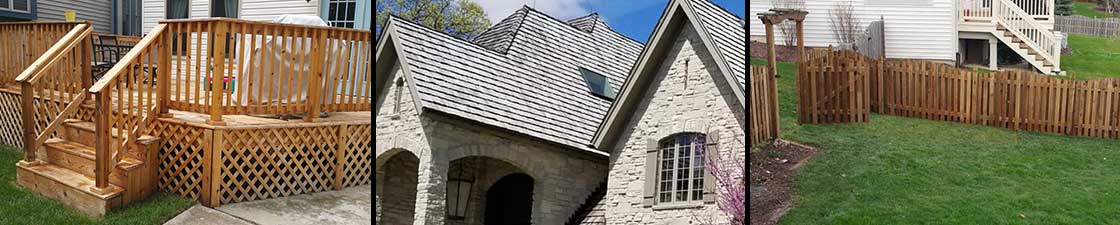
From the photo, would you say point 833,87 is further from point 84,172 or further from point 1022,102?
point 84,172

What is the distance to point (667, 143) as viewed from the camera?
208 centimetres

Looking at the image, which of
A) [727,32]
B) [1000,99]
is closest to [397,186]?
[727,32]

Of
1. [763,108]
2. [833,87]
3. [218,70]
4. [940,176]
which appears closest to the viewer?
[763,108]

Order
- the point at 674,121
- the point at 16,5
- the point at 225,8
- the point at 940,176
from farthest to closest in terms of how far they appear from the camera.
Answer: the point at 16,5, the point at 940,176, the point at 225,8, the point at 674,121

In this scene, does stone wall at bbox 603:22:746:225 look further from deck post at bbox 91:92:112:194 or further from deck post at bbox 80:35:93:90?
deck post at bbox 80:35:93:90

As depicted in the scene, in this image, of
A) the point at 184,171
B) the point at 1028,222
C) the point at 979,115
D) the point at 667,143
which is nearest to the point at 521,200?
the point at 667,143

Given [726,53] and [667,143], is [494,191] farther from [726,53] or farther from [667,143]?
[726,53]

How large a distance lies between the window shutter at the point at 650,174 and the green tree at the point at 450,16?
0.44 metres

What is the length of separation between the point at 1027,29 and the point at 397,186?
32.0 ft

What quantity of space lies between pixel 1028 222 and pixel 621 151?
498cm

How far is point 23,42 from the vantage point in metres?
6.67

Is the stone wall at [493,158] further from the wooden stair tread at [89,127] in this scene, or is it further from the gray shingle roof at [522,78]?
the wooden stair tread at [89,127]

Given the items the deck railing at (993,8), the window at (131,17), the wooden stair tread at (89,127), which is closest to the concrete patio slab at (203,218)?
the wooden stair tread at (89,127)

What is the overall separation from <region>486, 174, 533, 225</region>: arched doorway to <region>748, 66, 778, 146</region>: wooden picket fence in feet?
6.61
